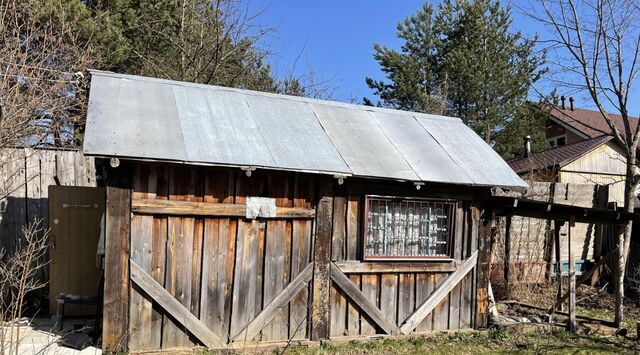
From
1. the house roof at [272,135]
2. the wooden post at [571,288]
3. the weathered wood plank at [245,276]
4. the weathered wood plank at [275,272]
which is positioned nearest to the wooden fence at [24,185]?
the house roof at [272,135]

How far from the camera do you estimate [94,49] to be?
38.5 feet

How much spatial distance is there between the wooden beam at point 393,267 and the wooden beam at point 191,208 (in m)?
1.15

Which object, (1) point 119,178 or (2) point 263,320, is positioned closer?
(1) point 119,178

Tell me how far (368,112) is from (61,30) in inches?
278

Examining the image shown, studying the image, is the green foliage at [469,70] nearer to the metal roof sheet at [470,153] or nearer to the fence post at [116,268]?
the metal roof sheet at [470,153]

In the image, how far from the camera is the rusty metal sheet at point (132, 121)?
585 cm

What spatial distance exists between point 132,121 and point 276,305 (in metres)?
3.03

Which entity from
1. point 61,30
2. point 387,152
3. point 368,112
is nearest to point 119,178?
point 387,152

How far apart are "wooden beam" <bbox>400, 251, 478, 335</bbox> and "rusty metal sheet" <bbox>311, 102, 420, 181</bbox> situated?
1818 mm

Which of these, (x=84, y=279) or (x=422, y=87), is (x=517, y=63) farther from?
(x=84, y=279)

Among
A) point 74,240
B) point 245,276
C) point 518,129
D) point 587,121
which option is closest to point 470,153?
point 245,276

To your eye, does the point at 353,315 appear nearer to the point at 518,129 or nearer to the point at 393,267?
Answer: the point at 393,267

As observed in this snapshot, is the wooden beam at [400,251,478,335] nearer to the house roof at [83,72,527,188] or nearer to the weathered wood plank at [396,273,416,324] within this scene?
the weathered wood plank at [396,273,416,324]

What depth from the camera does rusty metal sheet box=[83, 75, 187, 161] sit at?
5848mm
